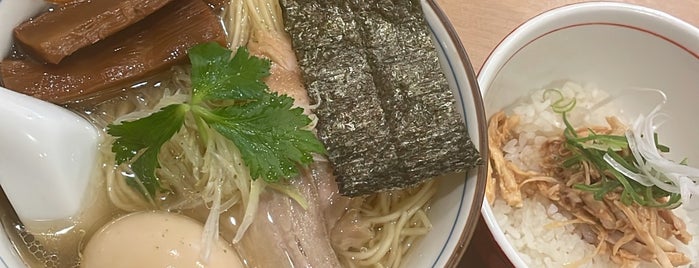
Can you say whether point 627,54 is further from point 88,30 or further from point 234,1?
point 88,30

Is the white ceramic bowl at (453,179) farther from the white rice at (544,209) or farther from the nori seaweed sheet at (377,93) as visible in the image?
the white rice at (544,209)

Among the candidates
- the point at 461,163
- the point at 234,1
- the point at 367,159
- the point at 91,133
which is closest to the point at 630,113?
the point at 461,163

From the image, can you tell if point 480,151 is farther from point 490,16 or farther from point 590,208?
point 490,16

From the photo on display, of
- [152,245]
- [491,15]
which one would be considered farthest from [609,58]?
[152,245]

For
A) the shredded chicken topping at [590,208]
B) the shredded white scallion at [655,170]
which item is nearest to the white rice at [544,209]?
the shredded chicken topping at [590,208]

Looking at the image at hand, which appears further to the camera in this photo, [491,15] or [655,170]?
[491,15]

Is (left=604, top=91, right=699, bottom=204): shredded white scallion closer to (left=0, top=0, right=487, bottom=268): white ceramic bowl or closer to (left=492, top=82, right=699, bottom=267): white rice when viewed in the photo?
(left=492, top=82, right=699, bottom=267): white rice
